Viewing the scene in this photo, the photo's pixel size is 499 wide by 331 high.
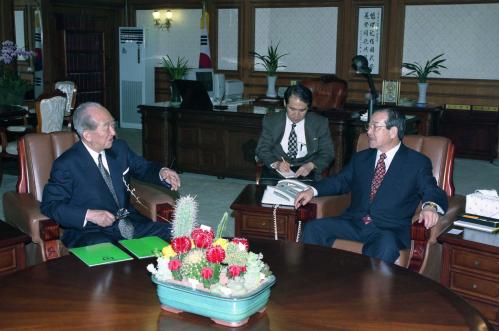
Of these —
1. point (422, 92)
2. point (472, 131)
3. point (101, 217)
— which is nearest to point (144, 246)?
point (101, 217)

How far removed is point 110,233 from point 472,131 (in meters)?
6.45

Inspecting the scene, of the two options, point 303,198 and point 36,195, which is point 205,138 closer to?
point 36,195

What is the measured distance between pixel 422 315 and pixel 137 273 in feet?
3.35

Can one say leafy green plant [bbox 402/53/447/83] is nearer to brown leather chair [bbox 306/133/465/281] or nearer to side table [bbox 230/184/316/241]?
brown leather chair [bbox 306/133/465/281]

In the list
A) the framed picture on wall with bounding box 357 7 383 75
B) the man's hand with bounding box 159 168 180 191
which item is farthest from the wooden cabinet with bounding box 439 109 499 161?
the man's hand with bounding box 159 168 180 191

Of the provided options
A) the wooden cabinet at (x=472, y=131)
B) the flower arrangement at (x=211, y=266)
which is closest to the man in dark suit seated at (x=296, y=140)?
the flower arrangement at (x=211, y=266)

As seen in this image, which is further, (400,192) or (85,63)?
(85,63)

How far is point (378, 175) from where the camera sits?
3.31m

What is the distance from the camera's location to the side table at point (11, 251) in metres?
2.66

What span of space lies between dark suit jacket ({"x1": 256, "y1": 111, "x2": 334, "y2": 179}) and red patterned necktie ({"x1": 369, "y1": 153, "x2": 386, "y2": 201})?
0.82 m

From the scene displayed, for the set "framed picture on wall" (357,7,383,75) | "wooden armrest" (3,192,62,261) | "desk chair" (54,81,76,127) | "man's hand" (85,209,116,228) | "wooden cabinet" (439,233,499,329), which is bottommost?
"wooden cabinet" (439,233,499,329)

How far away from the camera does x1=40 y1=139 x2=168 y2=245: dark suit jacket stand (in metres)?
2.90

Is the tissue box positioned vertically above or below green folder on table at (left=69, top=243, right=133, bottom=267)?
above

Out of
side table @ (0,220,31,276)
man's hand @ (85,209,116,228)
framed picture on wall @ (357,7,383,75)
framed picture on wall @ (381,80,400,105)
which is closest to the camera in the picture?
side table @ (0,220,31,276)
